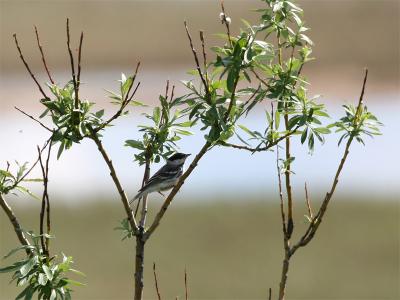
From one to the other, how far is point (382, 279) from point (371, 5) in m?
18.8

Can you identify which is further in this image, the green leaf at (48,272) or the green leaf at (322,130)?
the green leaf at (322,130)

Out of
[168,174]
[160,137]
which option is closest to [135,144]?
[160,137]

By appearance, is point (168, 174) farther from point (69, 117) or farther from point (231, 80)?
point (231, 80)

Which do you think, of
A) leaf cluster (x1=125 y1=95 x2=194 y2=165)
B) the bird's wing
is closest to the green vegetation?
the bird's wing

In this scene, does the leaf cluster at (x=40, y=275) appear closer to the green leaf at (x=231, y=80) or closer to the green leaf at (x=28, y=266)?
the green leaf at (x=28, y=266)

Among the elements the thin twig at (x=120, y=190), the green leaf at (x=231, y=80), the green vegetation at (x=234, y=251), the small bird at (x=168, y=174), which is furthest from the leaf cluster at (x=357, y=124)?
the green vegetation at (x=234, y=251)

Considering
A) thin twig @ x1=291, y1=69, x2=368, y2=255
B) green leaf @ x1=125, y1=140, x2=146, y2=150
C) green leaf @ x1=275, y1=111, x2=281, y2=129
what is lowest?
thin twig @ x1=291, y1=69, x2=368, y2=255

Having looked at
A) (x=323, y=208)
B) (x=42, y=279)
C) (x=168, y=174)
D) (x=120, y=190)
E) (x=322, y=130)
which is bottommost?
(x=42, y=279)

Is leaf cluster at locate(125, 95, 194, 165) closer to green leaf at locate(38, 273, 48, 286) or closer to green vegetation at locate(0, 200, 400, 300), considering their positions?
green leaf at locate(38, 273, 48, 286)

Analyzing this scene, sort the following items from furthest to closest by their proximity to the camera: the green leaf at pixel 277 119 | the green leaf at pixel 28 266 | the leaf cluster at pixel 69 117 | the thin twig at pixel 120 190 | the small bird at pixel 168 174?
the small bird at pixel 168 174
the green leaf at pixel 277 119
the thin twig at pixel 120 190
the leaf cluster at pixel 69 117
the green leaf at pixel 28 266

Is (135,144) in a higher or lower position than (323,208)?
higher

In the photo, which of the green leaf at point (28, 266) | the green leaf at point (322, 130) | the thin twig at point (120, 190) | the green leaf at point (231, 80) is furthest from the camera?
the green leaf at point (322, 130)

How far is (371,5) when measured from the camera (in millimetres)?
32188

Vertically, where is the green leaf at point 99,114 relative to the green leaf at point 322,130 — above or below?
above
